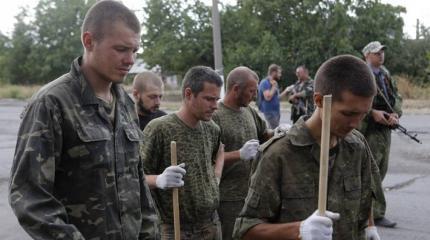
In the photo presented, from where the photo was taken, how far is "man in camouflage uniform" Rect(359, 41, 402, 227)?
575 centimetres

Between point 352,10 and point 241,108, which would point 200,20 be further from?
point 241,108

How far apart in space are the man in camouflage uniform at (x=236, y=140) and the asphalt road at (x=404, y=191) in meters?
2.01

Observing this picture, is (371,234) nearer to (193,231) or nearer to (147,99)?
(193,231)

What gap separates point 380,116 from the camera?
5727 mm

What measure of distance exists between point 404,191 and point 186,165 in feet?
15.9

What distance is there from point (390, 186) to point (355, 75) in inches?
231

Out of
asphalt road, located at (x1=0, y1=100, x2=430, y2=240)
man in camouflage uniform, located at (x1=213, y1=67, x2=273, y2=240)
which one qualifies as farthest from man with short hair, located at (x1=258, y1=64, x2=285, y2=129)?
man in camouflage uniform, located at (x1=213, y1=67, x2=273, y2=240)

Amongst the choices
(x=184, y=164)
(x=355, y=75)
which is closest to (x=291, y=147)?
(x=355, y=75)

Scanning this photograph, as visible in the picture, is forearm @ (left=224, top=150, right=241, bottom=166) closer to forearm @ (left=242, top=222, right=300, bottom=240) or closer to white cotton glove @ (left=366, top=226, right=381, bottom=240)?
white cotton glove @ (left=366, top=226, right=381, bottom=240)

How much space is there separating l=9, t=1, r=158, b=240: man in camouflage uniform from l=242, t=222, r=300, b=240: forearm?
498 millimetres

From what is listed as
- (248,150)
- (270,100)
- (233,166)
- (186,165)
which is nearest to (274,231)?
(186,165)

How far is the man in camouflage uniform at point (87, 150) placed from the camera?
194 centimetres

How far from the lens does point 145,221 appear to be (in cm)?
251

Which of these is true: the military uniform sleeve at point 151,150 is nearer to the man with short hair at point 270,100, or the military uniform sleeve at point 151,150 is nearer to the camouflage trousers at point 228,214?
the camouflage trousers at point 228,214
